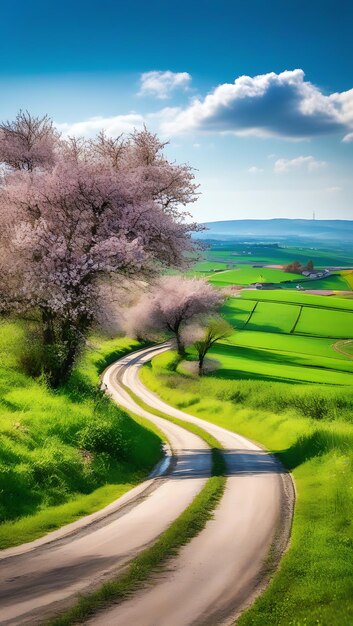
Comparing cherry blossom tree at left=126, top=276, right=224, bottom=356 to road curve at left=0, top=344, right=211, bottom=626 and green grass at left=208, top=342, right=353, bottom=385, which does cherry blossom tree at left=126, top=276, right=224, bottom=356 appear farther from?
road curve at left=0, top=344, right=211, bottom=626

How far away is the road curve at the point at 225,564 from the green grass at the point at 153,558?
282 millimetres

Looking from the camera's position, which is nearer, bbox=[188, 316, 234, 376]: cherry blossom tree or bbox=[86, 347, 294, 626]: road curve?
bbox=[86, 347, 294, 626]: road curve

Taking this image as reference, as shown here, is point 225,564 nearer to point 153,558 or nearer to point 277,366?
point 153,558

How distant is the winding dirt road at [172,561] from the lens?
11.0 meters

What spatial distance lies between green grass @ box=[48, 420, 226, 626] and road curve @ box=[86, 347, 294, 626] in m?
0.28

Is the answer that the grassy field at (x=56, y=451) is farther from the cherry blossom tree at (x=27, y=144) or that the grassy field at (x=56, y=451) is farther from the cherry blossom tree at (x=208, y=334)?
the cherry blossom tree at (x=208, y=334)

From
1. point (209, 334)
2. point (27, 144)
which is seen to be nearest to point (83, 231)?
point (27, 144)

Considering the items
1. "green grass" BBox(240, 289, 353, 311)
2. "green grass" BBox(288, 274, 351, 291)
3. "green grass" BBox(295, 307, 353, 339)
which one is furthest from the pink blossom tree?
"green grass" BBox(288, 274, 351, 291)

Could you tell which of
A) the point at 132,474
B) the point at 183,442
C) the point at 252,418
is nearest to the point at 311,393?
the point at 252,418

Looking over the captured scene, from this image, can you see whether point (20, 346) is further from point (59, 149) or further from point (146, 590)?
point (146, 590)

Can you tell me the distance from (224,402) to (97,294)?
91.5ft

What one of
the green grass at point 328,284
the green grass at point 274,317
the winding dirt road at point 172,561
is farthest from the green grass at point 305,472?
the green grass at point 328,284

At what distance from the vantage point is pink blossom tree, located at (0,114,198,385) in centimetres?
2691

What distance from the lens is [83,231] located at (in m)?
28.3
